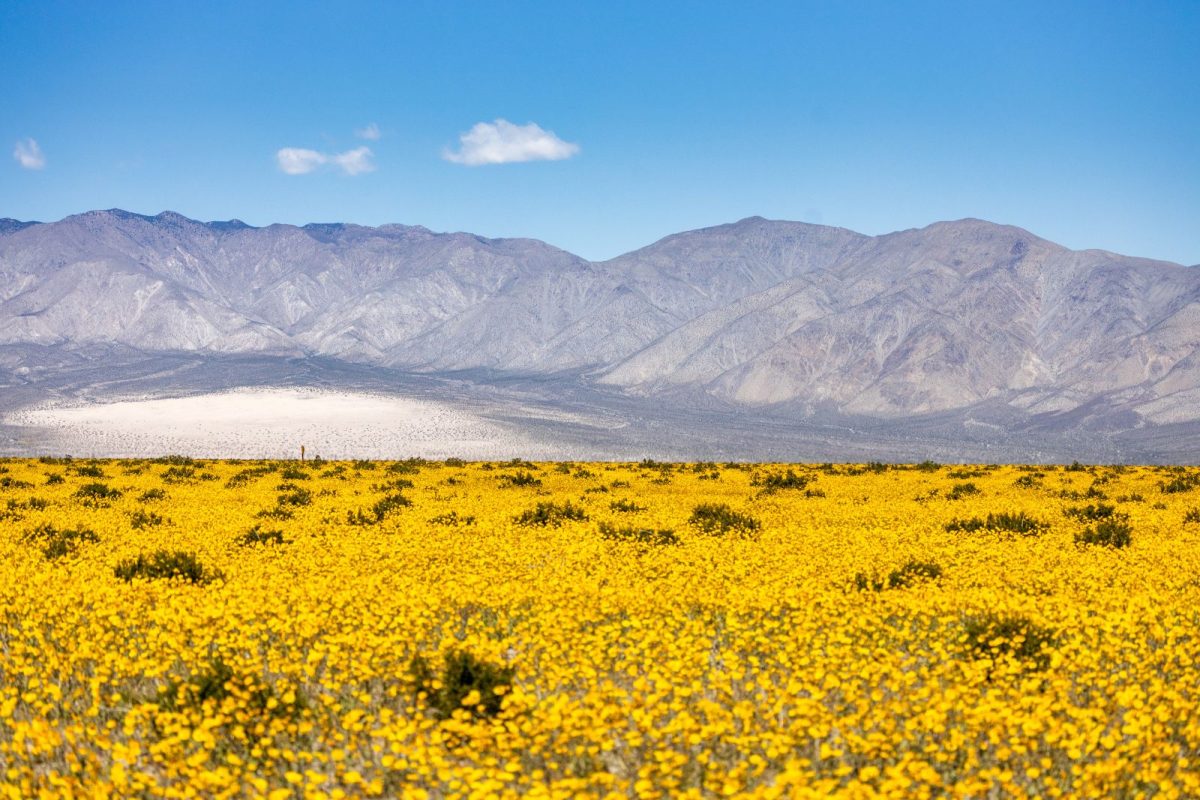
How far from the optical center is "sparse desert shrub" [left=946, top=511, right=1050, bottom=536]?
2127 centimetres

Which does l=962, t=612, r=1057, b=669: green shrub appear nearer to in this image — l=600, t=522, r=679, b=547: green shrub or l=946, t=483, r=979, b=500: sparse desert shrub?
l=600, t=522, r=679, b=547: green shrub

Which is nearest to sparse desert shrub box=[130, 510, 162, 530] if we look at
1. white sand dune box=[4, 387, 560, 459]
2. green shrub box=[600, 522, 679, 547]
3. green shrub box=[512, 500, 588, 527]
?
green shrub box=[512, 500, 588, 527]

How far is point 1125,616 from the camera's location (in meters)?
11.4

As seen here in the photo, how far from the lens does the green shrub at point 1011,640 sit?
34.0 feet

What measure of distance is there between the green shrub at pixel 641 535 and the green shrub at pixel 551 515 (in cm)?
214

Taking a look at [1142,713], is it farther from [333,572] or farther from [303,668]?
[333,572]

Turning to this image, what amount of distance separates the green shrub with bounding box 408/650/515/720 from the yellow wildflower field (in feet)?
0.12

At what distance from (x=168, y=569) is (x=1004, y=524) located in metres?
17.6

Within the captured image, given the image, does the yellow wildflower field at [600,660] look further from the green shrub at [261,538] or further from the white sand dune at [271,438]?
the white sand dune at [271,438]

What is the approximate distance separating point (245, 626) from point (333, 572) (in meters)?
4.26

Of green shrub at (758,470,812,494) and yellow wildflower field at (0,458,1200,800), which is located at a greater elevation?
green shrub at (758,470,812,494)

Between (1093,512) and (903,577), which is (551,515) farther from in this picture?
(1093,512)

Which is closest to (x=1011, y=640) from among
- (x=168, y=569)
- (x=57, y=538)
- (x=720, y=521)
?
(x=720, y=521)

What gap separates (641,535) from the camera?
64.8 feet
